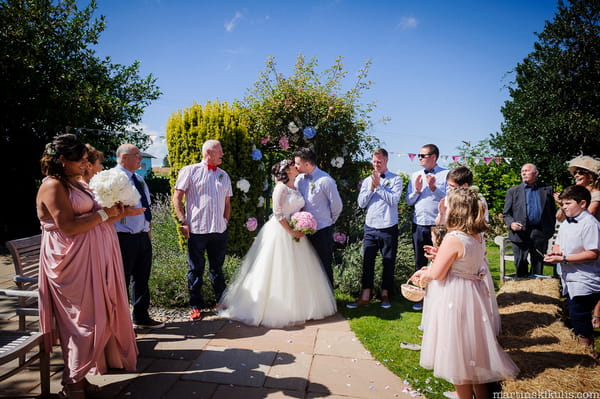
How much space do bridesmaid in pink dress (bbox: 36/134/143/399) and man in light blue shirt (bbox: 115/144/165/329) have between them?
1.05 m

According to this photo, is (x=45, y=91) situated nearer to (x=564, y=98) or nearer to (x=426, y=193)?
(x=426, y=193)

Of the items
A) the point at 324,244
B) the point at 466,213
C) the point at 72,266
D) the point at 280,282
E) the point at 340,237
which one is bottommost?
the point at 280,282

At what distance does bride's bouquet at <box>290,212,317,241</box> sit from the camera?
170 inches

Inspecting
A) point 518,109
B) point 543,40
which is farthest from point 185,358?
point 543,40

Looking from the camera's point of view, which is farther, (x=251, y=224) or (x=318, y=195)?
(x=251, y=224)

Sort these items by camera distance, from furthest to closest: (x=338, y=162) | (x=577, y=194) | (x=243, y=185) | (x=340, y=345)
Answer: (x=338, y=162) < (x=243, y=185) < (x=340, y=345) < (x=577, y=194)

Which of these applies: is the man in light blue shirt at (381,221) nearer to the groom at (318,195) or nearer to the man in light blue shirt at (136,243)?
the groom at (318,195)

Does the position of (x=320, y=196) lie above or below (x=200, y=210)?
above

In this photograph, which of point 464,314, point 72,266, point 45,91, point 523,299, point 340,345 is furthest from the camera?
point 45,91

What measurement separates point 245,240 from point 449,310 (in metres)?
4.97

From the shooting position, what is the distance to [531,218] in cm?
517

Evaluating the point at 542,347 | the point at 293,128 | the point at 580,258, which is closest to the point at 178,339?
the point at 542,347

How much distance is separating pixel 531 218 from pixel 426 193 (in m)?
1.87

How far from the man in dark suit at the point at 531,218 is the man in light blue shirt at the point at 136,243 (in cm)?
516
